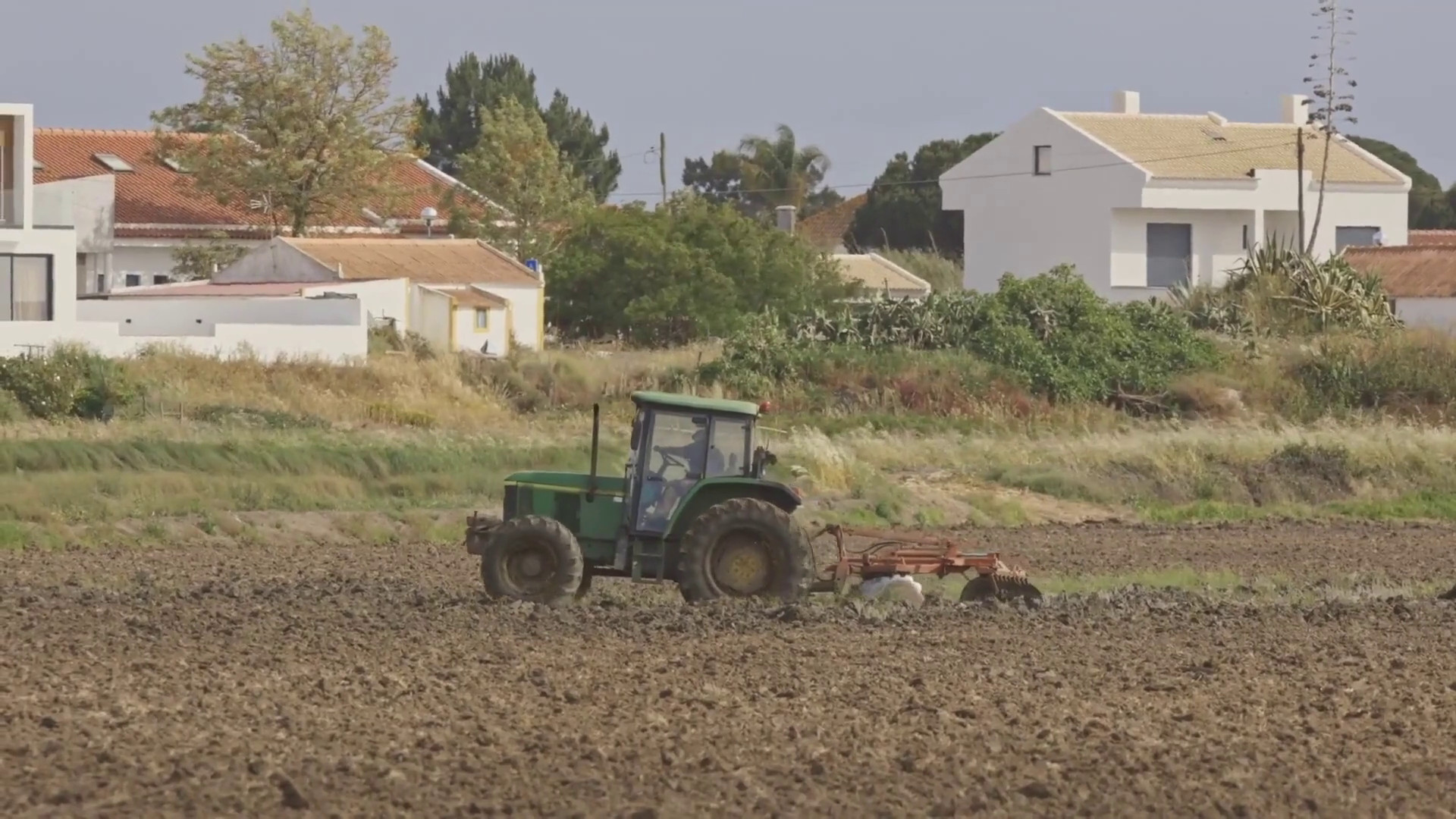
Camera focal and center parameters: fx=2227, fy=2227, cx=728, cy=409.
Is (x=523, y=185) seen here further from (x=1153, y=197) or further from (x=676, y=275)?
(x=1153, y=197)

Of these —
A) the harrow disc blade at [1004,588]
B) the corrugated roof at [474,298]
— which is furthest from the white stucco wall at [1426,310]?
the harrow disc blade at [1004,588]

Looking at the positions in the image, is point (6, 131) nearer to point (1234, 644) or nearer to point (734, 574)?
point (734, 574)

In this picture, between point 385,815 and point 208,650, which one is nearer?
point 385,815

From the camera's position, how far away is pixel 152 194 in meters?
67.0

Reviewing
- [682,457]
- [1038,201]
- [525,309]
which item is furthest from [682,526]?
[1038,201]

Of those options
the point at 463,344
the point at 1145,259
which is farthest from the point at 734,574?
the point at 1145,259

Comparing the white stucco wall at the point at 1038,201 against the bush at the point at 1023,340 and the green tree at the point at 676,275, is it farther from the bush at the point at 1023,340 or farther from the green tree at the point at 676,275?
the bush at the point at 1023,340

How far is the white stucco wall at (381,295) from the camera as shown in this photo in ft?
171

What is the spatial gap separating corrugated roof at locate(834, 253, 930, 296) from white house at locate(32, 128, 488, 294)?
1370 cm

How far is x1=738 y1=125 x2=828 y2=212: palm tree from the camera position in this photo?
103875 millimetres

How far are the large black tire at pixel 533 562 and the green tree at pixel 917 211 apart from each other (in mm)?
75262

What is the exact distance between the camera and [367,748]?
11.7 meters

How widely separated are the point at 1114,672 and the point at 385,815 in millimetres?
6606

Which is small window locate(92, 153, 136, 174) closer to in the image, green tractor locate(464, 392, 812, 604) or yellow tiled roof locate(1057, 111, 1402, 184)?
yellow tiled roof locate(1057, 111, 1402, 184)
